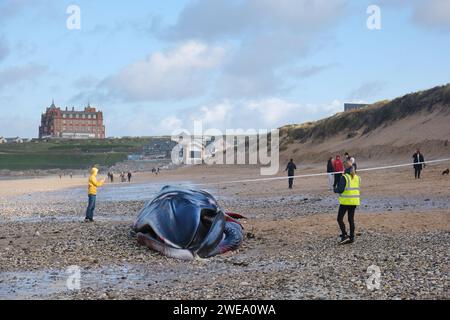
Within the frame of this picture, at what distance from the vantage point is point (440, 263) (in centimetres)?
1030

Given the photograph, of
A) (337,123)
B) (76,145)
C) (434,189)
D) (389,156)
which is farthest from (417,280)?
(76,145)

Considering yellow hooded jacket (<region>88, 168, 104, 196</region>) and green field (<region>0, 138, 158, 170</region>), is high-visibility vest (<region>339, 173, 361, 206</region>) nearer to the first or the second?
yellow hooded jacket (<region>88, 168, 104, 196</region>)

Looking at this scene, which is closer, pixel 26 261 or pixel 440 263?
pixel 440 263

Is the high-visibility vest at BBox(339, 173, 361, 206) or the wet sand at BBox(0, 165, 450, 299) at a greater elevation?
the high-visibility vest at BBox(339, 173, 361, 206)

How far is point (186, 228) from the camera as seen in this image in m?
12.1

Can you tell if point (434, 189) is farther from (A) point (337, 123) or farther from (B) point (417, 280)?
(A) point (337, 123)

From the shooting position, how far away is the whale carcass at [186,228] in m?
12.1

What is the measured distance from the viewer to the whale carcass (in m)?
12.1

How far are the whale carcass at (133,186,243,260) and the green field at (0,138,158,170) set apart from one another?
97610mm

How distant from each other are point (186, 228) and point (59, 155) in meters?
131

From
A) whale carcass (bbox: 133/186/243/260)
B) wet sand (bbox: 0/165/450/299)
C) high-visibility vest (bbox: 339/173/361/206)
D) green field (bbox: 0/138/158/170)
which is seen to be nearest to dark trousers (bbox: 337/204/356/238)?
high-visibility vest (bbox: 339/173/361/206)

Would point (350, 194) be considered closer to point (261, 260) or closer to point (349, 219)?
point (349, 219)

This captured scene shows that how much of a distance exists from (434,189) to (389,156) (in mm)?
20053

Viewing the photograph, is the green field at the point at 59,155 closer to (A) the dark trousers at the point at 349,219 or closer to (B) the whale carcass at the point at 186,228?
(B) the whale carcass at the point at 186,228
